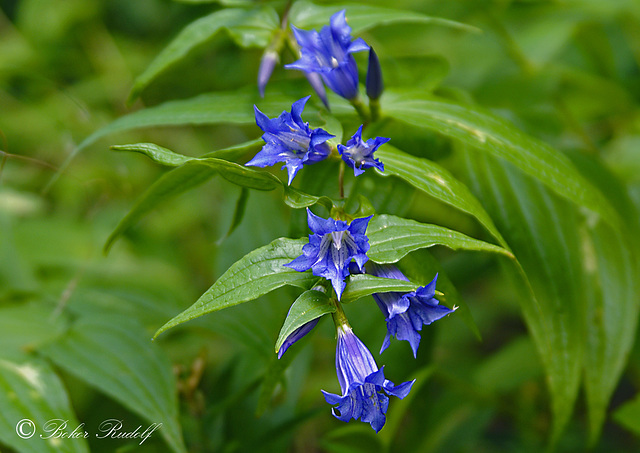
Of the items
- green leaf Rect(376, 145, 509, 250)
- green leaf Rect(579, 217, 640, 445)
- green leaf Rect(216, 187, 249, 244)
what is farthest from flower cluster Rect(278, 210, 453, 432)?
green leaf Rect(579, 217, 640, 445)

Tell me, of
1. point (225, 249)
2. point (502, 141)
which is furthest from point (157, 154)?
point (225, 249)

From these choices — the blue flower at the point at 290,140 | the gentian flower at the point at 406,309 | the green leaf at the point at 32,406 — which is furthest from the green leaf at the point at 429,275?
the green leaf at the point at 32,406

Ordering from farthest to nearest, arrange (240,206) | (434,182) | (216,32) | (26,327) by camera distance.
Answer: (26,327)
(216,32)
(240,206)
(434,182)

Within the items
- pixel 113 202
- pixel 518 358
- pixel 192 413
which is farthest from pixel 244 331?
pixel 113 202

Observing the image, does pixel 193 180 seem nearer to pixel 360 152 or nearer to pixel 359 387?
pixel 360 152

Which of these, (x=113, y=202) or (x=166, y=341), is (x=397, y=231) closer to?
(x=166, y=341)

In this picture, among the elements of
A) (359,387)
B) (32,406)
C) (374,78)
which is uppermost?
(374,78)
